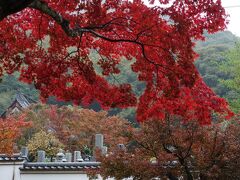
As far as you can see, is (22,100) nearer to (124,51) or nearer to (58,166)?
(58,166)

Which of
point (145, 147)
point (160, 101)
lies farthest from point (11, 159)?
point (160, 101)

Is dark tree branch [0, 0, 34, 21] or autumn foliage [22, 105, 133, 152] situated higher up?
autumn foliage [22, 105, 133, 152]

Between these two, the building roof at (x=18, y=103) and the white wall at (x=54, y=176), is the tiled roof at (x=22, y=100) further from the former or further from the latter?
the white wall at (x=54, y=176)

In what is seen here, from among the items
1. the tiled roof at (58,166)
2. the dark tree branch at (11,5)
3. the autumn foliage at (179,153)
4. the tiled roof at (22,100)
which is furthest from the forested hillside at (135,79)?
the dark tree branch at (11,5)

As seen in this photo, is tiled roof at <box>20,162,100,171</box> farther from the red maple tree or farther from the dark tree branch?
the dark tree branch

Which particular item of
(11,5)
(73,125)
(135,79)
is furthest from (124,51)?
(135,79)

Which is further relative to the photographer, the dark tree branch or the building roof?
the building roof

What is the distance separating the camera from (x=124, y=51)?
7.79 meters

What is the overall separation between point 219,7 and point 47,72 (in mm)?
3377

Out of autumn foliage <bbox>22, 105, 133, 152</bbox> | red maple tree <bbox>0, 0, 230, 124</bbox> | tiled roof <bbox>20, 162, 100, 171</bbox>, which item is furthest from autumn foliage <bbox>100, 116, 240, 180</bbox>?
autumn foliage <bbox>22, 105, 133, 152</bbox>

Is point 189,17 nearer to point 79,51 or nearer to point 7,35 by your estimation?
point 79,51

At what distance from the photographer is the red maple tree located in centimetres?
635

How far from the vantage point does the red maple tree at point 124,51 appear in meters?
6.35

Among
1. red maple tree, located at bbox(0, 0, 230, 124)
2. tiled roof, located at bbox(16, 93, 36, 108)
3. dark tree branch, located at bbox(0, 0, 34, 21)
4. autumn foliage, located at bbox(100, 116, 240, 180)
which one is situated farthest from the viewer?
tiled roof, located at bbox(16, 93, 36, 108)
